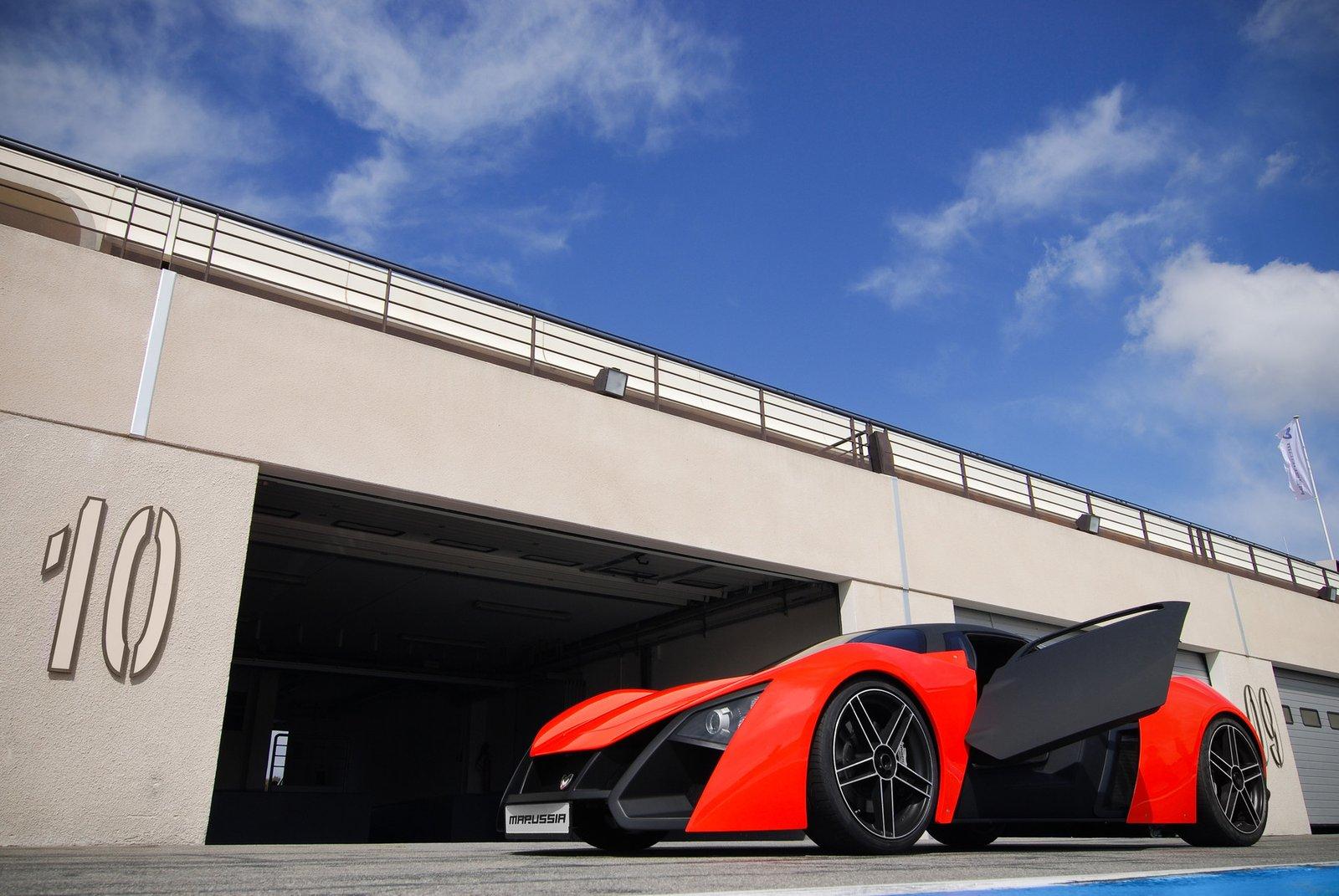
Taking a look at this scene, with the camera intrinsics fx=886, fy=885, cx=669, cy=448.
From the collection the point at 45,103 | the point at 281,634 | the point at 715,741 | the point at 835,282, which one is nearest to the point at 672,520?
the point at 835,282

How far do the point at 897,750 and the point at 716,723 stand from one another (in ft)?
2.55

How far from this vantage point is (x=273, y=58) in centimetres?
719

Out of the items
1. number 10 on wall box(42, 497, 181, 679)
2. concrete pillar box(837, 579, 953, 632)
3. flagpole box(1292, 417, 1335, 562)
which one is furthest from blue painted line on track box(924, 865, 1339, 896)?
flagpole box(1292, 417, 1335, 562)

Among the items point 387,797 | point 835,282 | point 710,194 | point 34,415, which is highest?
point 710,194

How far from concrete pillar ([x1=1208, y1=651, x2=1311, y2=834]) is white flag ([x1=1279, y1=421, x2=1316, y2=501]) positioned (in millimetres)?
7241

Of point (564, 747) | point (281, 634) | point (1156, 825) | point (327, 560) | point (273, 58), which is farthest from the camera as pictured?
point (281, 634)

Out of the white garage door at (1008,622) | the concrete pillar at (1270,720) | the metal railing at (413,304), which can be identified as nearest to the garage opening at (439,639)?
the white garage door at (1008,622)

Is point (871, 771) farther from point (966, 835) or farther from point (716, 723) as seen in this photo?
point (966, 835)

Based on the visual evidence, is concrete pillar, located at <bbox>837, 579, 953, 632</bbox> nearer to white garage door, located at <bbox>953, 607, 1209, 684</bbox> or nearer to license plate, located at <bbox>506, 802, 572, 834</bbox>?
white garage door, located at <bbox>953, 607, 1209, 684</bbox>

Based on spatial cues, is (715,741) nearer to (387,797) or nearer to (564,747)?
(564,747)

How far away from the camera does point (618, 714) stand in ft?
13.0

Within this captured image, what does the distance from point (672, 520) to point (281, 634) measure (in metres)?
11.1

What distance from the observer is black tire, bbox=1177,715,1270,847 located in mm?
4367

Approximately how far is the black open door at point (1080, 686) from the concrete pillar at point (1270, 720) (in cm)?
1114
